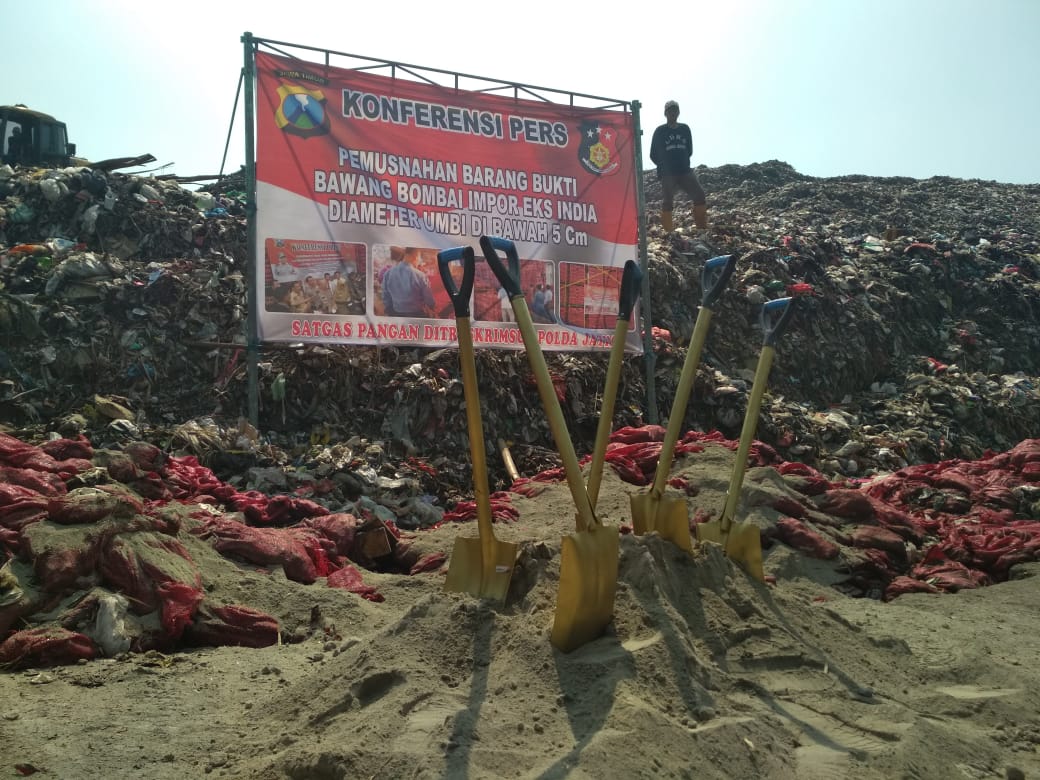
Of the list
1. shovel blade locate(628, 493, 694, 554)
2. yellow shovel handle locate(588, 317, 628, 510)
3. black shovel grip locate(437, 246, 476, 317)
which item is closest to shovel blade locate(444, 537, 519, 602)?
yellow shovel handle locate(588, 317, 628, 510)

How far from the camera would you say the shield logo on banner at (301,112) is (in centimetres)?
735

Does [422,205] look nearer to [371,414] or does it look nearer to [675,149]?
[371,414]

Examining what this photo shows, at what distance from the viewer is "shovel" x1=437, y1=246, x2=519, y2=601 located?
3.27m

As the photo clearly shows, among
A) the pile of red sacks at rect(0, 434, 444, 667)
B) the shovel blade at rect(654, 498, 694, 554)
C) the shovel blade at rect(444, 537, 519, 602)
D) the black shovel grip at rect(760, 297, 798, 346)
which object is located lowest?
the pile of red sacks at rect(0, 434, 444, 667)

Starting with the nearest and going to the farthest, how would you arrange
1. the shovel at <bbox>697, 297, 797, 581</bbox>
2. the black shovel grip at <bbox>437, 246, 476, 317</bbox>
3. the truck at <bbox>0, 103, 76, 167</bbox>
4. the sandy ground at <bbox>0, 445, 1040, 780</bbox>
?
the sandy ground at <bbox>0, 445, 1040, 780</bbox>
the black shovel grip at <bbox>437, 246, 476, 317</bbox>
the shovel at <bbox>697, 297, 797, 581</bbox>
the truck at <bbox>0, 103, 76, 167</bbox>

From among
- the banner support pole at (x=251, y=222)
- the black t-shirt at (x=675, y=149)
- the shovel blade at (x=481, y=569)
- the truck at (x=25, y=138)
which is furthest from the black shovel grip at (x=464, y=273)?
the truck at (x=25, y=138)

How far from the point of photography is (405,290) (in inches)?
303

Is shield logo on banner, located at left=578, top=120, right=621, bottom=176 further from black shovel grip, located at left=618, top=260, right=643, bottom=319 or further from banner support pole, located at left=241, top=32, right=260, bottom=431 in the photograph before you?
black shovel grip, located at left=618, top=260, right=643, bottom=319

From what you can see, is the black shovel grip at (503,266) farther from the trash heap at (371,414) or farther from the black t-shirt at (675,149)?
the black t-shirt at (675,149)

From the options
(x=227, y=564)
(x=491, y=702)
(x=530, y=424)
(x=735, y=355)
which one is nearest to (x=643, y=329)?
(x=530, y=424)

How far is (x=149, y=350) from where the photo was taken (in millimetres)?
8141

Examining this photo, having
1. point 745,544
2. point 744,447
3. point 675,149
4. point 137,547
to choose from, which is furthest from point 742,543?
point 675,149

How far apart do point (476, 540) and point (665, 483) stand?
894 millimetres

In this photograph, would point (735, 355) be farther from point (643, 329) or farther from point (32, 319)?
point (32, 319)
